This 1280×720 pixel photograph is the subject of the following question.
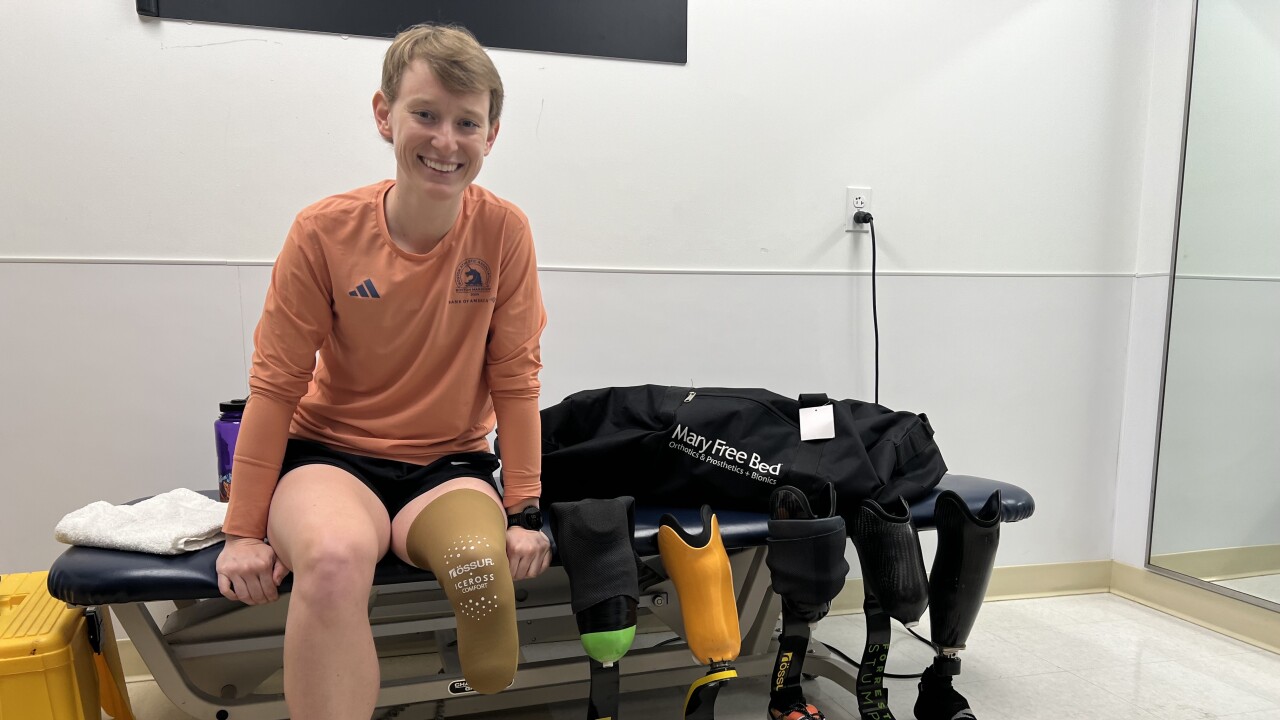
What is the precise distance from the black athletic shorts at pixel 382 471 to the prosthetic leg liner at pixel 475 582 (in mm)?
121

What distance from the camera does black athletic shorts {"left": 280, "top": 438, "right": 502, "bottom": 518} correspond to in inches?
50.4

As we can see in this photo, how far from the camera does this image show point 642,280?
2.01 m

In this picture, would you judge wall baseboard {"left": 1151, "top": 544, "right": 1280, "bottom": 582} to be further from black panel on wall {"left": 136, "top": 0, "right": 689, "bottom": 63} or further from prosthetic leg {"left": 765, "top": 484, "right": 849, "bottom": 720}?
black panel on wall {"left": 136, "top": 0, "right": 689, "bottom": 63}

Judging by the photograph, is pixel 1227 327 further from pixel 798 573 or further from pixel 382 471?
pixel 382 471

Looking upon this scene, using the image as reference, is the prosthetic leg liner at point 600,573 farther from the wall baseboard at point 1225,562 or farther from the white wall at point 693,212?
the wall baseboard at point 1225,562

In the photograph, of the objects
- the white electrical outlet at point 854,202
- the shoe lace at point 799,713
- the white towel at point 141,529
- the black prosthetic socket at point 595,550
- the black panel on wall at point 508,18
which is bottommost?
the shoe lace at point 799,713

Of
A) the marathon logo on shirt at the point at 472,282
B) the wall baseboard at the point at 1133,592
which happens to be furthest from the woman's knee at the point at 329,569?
the wall baseboard at the point at 1133,592

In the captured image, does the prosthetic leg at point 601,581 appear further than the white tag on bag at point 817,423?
No

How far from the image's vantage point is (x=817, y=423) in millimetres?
1595

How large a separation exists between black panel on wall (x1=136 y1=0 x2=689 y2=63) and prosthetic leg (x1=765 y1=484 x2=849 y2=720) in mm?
1221

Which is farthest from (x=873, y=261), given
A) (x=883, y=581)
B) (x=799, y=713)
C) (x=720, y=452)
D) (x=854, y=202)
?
(x=799, y=713)

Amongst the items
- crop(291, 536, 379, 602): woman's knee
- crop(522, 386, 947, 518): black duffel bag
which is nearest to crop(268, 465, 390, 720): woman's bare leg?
crop(291, 536, 379, 602): woman's knee

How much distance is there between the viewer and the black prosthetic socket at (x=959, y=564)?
144 centimetres

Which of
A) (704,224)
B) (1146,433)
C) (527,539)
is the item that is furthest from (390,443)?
(1146,433)
